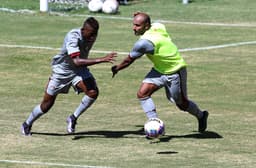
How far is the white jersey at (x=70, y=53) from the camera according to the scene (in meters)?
15.1

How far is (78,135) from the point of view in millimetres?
15898

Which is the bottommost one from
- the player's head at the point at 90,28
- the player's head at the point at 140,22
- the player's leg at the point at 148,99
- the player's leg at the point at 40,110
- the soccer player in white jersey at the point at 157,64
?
the player's leg at the point at 40,110

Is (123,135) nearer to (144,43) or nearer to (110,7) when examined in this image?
(144,43)

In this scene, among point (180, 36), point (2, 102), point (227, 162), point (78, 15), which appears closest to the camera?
point (227, 162)

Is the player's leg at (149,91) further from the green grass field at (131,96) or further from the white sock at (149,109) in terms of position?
the green grass field at (131,96)

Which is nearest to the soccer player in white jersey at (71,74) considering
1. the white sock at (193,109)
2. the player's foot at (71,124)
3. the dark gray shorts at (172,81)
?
the player's foot at (71,124)

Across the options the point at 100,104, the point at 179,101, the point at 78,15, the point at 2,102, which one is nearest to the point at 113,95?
the point at 100,104

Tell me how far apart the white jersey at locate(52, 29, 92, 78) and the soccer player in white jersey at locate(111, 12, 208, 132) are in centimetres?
63

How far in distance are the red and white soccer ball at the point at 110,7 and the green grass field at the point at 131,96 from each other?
0.27m

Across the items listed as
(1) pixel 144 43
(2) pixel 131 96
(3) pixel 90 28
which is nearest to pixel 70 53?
(3) pixel 90 28

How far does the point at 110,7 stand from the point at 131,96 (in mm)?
13095

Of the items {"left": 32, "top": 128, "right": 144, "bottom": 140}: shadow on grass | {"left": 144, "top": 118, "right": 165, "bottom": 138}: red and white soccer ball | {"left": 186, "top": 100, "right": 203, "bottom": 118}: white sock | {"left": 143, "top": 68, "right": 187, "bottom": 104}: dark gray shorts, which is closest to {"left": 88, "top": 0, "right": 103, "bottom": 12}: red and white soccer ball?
{"left": 32, "top": 128, "right": 144, "bottom": 140}: shadow on grass

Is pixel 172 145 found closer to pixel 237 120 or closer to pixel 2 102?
pixel 237 120

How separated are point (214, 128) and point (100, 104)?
3.53 metres
